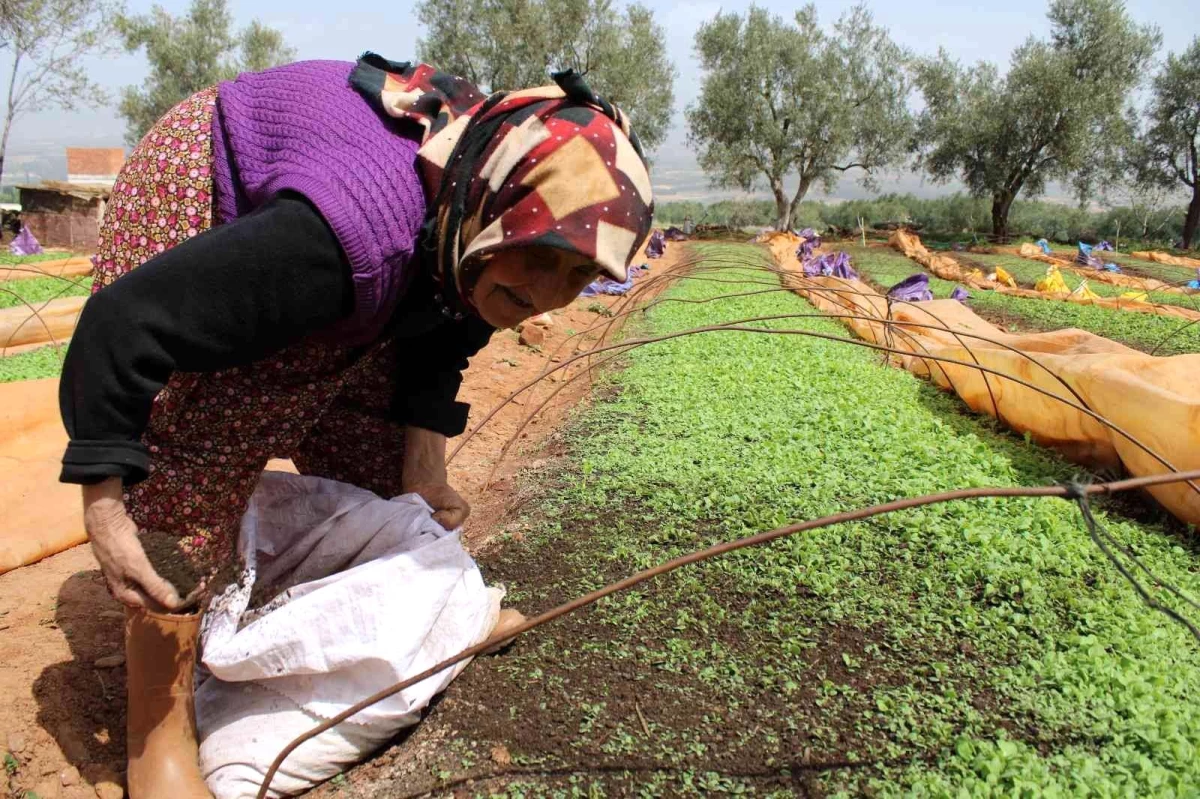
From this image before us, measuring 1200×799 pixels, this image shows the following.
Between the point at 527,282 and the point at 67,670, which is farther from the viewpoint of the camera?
the point at 67,670

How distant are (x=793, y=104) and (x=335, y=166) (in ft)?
88.6

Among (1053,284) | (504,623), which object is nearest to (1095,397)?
(504,623)

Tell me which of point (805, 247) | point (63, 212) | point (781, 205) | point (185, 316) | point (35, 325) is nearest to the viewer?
point (185, 316)

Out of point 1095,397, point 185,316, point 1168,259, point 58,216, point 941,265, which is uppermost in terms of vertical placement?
point 185,316

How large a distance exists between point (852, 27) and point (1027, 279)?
17.0 meters

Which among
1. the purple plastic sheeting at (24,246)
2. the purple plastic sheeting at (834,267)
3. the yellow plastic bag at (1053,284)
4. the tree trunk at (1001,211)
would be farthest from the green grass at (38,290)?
the tree trunk at (1001,211)

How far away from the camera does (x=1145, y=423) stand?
2.82 metres

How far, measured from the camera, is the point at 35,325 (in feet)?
19.8

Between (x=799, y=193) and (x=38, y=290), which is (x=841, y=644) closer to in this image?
(x=38, y=290)

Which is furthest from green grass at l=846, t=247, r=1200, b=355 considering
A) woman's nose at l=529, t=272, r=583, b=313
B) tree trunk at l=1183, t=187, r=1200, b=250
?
tree trunk at l=1183, t=187, r=1200, b=250

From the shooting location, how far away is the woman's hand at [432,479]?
79.6 inches

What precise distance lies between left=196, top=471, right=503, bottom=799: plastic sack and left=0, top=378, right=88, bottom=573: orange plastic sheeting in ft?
4.20

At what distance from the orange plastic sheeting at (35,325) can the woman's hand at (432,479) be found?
5.03 metres

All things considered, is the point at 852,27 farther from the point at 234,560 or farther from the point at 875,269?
the point at 234,560
